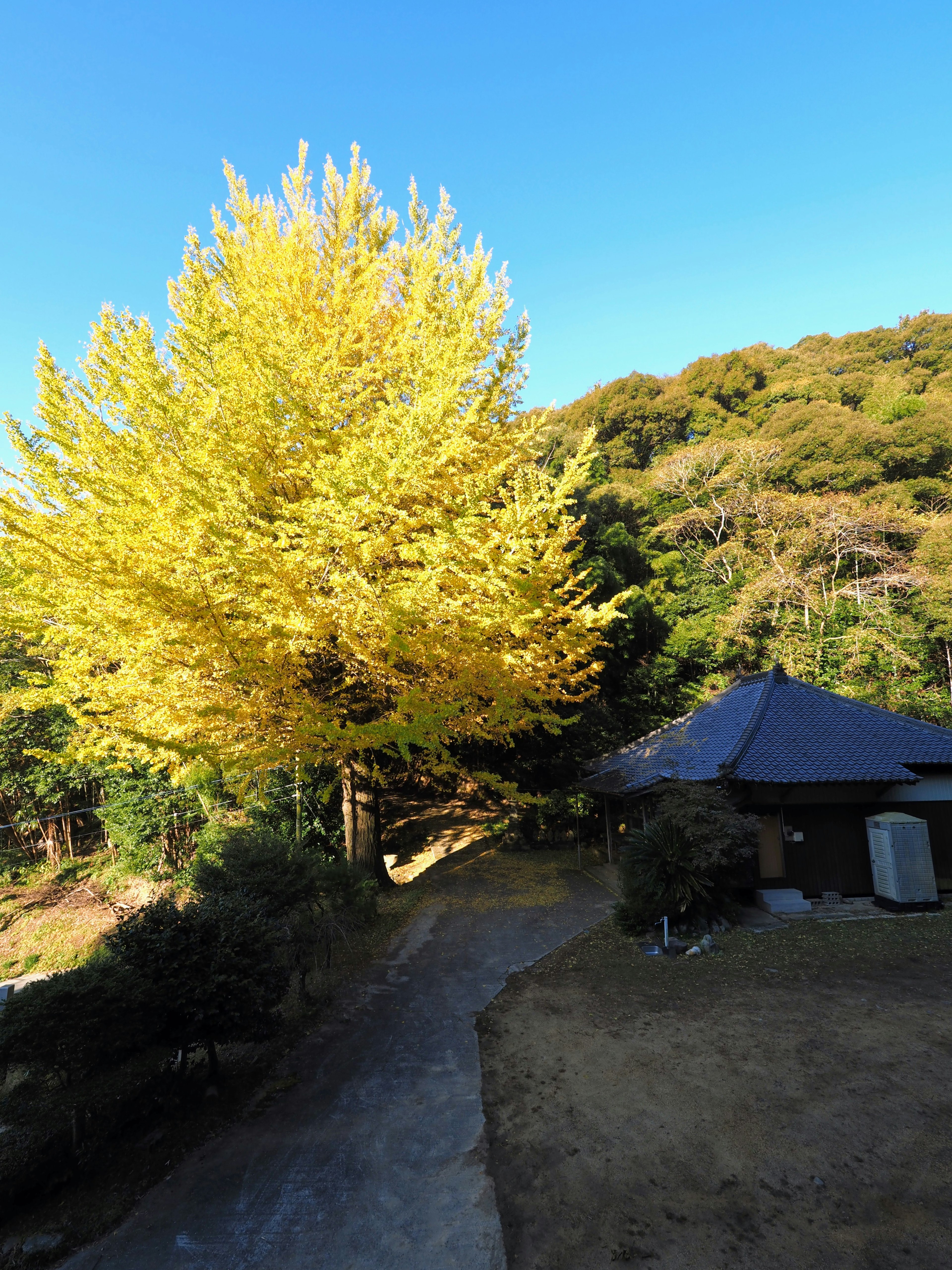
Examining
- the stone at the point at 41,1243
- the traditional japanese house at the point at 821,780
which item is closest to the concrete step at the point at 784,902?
the traditional japanese house at the point at 821,780

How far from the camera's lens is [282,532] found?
6684 millimetres

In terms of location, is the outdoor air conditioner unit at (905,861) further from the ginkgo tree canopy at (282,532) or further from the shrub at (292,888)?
the shrub at (292,888)

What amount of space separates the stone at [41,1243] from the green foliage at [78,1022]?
0.87m

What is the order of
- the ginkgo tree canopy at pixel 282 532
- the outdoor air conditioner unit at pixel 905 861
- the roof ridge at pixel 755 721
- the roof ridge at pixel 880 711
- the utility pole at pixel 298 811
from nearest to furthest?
the ginkgo tree canopy at pixel 282 532
the outdoor air conditioner unit at pixel 905 861
the roof ridge at pixel 755 721
the roof ridge at pixel 880 711
the utility pole at pixel 298 811

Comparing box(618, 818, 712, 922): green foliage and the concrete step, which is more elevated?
box(618, 818, 712, 922): green foliage

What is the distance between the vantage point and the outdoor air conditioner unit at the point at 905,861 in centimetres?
974

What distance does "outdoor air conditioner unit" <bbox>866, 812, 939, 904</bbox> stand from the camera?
9.74m

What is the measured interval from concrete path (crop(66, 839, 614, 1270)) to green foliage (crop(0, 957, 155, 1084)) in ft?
3.40


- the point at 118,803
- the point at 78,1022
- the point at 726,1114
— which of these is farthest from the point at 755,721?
the point at 118,803

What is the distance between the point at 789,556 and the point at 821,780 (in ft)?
51.0

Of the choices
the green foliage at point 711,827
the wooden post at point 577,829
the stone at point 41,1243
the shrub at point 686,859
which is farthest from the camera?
the wooden post at point 577,829

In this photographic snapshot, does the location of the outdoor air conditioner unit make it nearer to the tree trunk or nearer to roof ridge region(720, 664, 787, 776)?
roof ridge region(720, 664, 787, 776)

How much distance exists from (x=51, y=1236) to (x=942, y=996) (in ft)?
29.0

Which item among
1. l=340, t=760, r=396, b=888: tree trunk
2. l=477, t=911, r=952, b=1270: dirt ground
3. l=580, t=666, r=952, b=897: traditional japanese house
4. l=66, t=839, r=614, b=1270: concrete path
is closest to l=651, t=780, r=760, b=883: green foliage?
l=580, t=666, r=952, b=897: traditional japanese house
